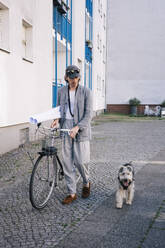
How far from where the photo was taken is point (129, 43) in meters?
35.8

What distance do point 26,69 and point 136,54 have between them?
26616 mm

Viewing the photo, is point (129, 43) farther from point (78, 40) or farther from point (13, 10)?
point (13, 10)

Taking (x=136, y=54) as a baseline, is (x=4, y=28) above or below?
below

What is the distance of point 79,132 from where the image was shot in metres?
4.90

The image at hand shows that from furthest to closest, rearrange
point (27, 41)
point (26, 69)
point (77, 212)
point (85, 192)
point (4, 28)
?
point (27, 41), point (26, 69), point (4, 28), point (85, 192), point (77, 212)

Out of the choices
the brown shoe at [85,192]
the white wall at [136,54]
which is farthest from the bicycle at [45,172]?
the white wall at [136,54]

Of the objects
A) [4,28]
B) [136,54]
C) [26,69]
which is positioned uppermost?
[136,54]

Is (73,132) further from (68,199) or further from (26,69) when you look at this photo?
(26,69)

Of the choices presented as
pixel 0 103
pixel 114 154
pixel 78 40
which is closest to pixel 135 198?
pixel 114 154

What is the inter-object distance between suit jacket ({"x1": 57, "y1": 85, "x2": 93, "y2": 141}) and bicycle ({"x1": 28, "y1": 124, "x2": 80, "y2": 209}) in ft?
0.82

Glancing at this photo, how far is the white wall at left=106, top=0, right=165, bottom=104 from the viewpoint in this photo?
3569 cm

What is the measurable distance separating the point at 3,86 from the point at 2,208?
511 cm

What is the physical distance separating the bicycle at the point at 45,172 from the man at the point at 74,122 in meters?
0.18

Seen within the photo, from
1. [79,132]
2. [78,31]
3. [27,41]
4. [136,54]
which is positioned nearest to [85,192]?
[79,132]
